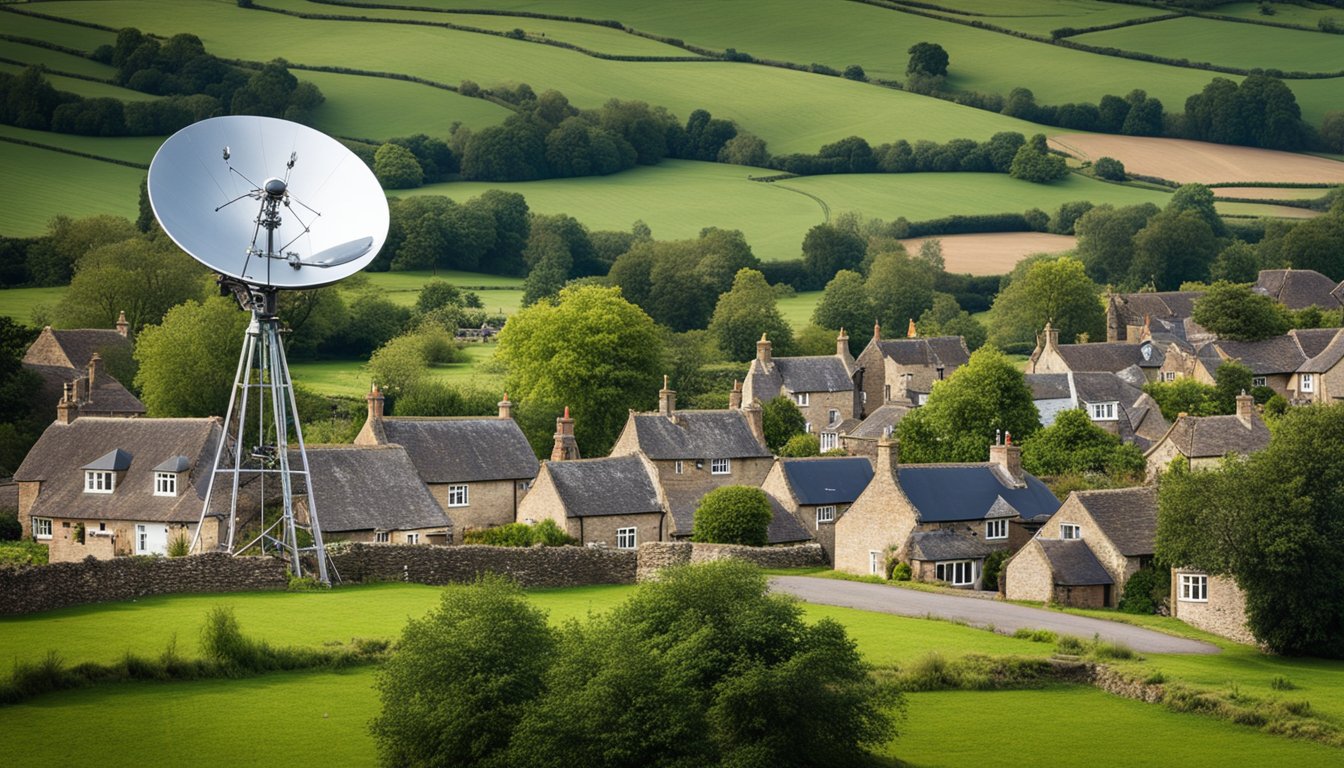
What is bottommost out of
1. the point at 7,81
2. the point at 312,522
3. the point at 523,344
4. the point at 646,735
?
the point at 646,735

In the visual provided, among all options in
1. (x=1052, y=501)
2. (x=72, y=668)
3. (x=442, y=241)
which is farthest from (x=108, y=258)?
A: (x=72, y=668)

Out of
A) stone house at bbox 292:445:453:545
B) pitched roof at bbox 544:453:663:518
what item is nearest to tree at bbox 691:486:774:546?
pitched roof at bbox 544:453:663:518

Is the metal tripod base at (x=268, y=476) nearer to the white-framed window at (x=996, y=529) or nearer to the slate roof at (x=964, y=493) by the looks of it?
the slate roof at (x=964, y=493)

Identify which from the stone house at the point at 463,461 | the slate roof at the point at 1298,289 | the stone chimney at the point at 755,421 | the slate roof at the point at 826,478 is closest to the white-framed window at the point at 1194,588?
the slate roof at the point at 826,478

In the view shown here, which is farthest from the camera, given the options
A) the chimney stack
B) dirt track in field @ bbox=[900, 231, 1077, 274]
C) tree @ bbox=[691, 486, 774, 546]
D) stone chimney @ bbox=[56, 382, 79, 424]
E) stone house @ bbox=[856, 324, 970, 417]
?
dirt track in field @ bbox=[900, 231, 1077, 274]

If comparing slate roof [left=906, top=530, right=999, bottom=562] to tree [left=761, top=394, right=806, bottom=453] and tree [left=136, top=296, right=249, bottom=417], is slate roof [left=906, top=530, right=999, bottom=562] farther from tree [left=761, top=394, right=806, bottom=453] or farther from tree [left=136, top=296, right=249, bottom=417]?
tree [left=136, top=296, right=249, bottom=417]

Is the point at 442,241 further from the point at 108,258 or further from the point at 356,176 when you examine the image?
the point at 356,176
